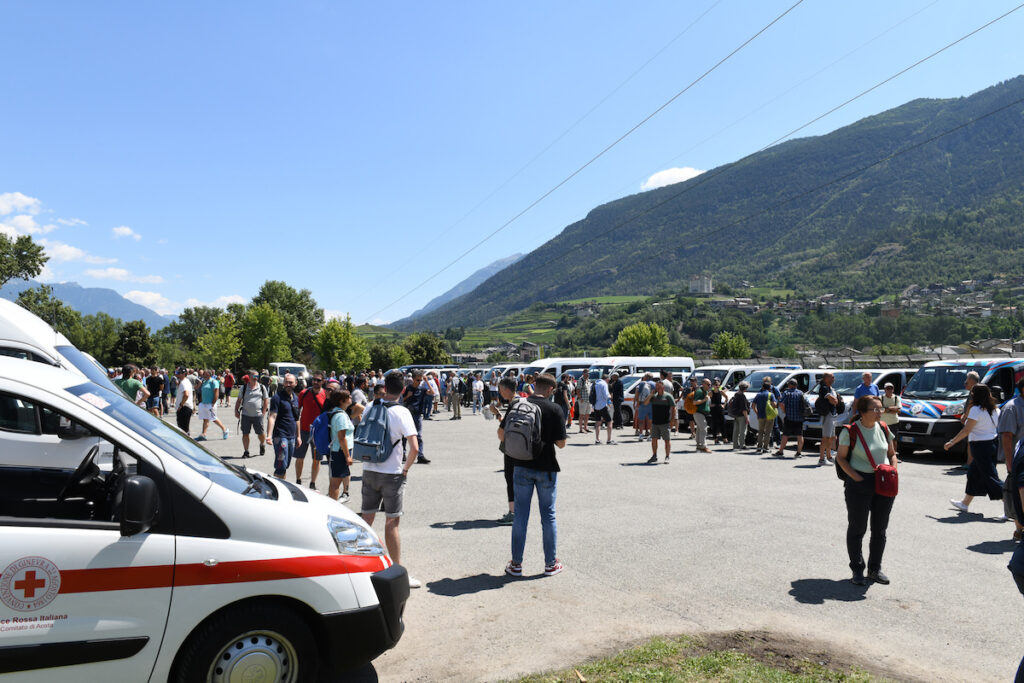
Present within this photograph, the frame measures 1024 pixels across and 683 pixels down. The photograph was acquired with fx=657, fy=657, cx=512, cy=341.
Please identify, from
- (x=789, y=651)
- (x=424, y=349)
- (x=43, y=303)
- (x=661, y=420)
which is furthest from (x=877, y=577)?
(x=424, y=349)

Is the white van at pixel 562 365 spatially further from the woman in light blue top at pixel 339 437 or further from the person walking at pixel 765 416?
the woman in light blue top at pixel 339 437

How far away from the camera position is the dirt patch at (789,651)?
400cm

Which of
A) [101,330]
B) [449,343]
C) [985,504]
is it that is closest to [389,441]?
[985,504]

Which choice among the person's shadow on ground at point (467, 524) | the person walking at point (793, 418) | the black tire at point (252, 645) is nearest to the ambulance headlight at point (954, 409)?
the person walking at point (793, 418)

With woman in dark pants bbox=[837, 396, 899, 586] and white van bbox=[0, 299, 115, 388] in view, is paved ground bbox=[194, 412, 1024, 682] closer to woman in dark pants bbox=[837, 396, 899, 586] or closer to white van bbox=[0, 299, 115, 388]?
woman in dark pants bbox=[837, 396, 899, 586]

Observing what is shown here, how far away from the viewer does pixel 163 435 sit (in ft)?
12.2

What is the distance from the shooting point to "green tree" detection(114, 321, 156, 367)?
9244 cm

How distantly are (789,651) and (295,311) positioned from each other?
121 metres

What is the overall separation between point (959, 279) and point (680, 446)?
478ft

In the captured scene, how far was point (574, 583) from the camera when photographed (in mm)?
5691

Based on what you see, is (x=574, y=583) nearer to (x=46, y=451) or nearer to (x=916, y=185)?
(x=46, y=451)

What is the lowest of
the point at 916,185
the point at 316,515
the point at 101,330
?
the point at 316,515

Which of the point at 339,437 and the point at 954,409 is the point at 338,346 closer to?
the point at 954,409

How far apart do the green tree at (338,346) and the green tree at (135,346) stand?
82.4 feet
